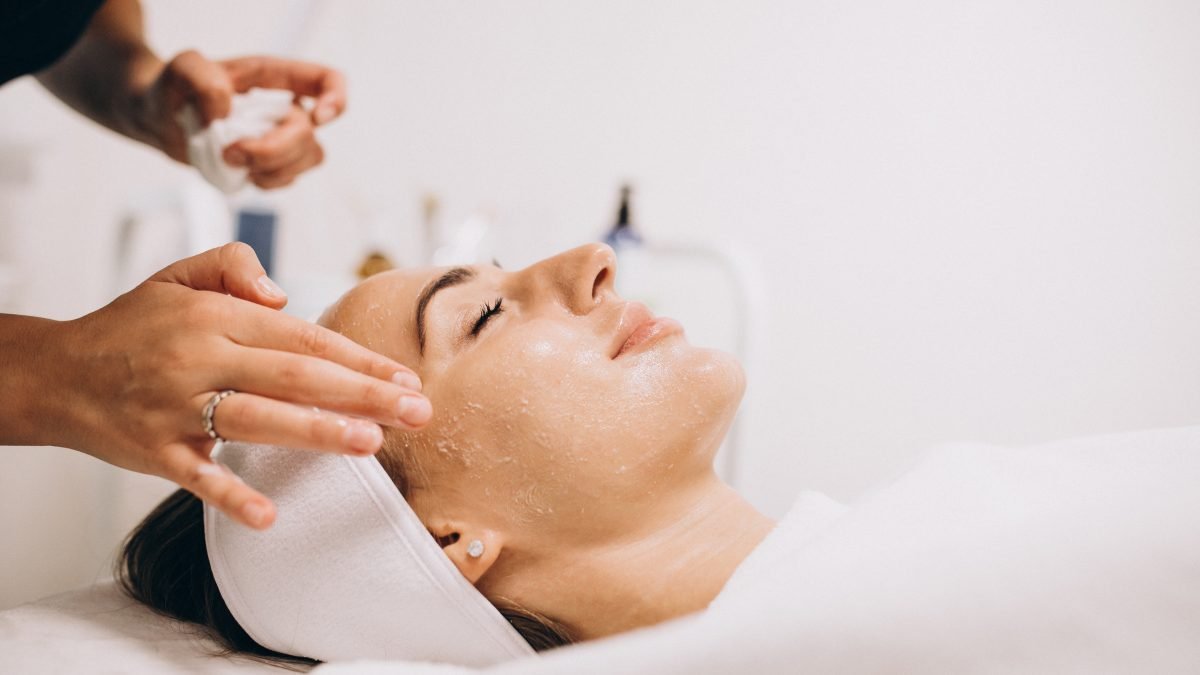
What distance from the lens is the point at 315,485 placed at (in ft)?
2.60

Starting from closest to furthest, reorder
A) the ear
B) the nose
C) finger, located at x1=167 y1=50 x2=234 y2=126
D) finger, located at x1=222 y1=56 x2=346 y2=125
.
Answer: the ear
the nose
finger, located at x1=167 y1=50 x2=234 y2=126
finger, located at x1=222 y1=56 x2=346 y2=125

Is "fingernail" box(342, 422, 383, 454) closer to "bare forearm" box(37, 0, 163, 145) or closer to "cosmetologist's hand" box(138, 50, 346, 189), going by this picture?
"cosmetologist's hand" box(138, 50, 346, 189)

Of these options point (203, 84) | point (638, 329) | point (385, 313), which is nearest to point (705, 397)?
point (638, 329)

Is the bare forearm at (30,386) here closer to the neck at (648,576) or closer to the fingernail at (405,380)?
the fingernail at (405,380)

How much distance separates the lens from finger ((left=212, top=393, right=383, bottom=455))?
0.62m

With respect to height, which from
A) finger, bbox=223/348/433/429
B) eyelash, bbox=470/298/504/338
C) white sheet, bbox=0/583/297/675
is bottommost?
white sheet, bbox=0/583/297/675

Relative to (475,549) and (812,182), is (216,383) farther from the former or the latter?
(812,182)

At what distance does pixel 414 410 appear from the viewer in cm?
63

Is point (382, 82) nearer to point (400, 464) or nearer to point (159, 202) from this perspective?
point (159, 202)

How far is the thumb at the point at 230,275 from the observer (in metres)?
0.72

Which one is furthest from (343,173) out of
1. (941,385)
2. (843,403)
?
(941,385)

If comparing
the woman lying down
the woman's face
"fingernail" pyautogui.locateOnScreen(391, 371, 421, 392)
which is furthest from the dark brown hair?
"fingernail" pyautogui.locateOnScreen(391, 371, 421, 392)

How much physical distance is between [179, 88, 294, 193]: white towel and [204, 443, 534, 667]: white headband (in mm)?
586

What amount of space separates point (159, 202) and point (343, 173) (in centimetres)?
72
